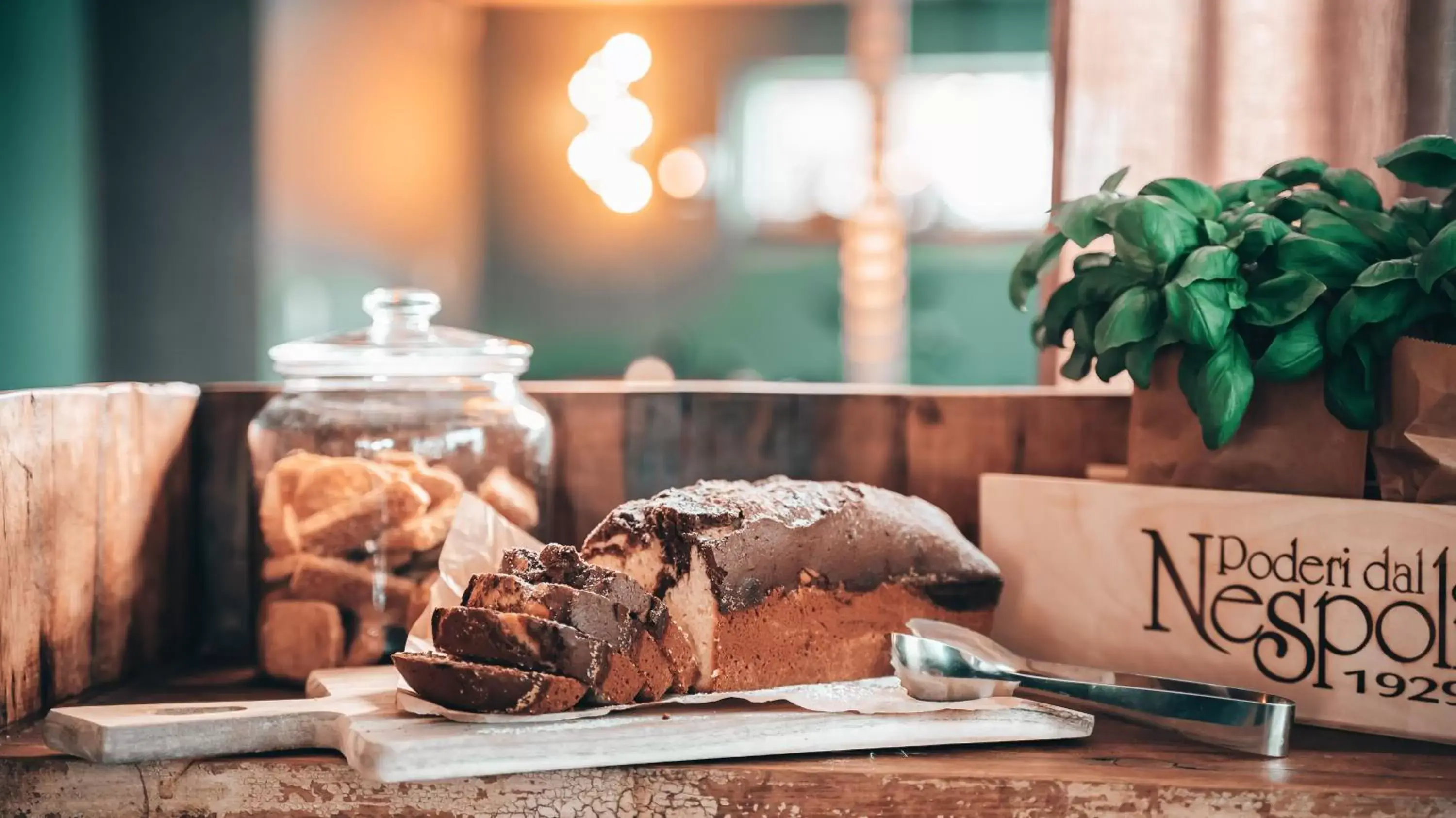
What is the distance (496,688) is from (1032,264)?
0.58m

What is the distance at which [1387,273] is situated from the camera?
2.55ft

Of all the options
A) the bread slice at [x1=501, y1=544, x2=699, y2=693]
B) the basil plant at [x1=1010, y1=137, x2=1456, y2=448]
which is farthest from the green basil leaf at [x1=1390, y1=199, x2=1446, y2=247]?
the bread slice at [x1=501, y1=544, x2=699, y2=693]

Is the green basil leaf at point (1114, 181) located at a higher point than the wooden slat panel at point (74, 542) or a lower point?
higher

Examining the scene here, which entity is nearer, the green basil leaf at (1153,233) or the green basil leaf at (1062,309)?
the green basil leaf at (1153,233)

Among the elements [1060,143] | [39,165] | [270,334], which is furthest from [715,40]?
[1060,143]

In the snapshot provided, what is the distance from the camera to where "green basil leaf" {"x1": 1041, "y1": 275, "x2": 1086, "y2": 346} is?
36.4 inches

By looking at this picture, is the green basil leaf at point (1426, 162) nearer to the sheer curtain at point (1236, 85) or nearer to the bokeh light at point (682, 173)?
the sheer curtain at point (1236, 85)

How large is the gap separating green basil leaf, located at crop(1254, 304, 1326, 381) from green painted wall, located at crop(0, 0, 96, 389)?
2370 mm

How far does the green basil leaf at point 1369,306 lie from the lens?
0.79 m

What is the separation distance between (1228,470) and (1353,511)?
10cm

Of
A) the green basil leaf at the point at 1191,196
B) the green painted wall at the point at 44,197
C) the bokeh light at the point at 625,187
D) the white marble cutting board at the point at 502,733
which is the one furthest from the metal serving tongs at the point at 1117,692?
the bokeh light at the point at 625,187

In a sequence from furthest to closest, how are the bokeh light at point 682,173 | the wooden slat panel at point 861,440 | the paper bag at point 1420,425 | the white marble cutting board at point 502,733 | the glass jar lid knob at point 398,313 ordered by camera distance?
1. the bokeh light at point 682,173
2. the wooden slat panel at point 861,440
3. the glass jar lid knob at point 398,313
4. the paper bag at point 1420,425
5. the white marble cutting board at point 502,733

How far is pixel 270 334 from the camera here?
342 cm

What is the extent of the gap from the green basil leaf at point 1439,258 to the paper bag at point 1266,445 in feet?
0.35
